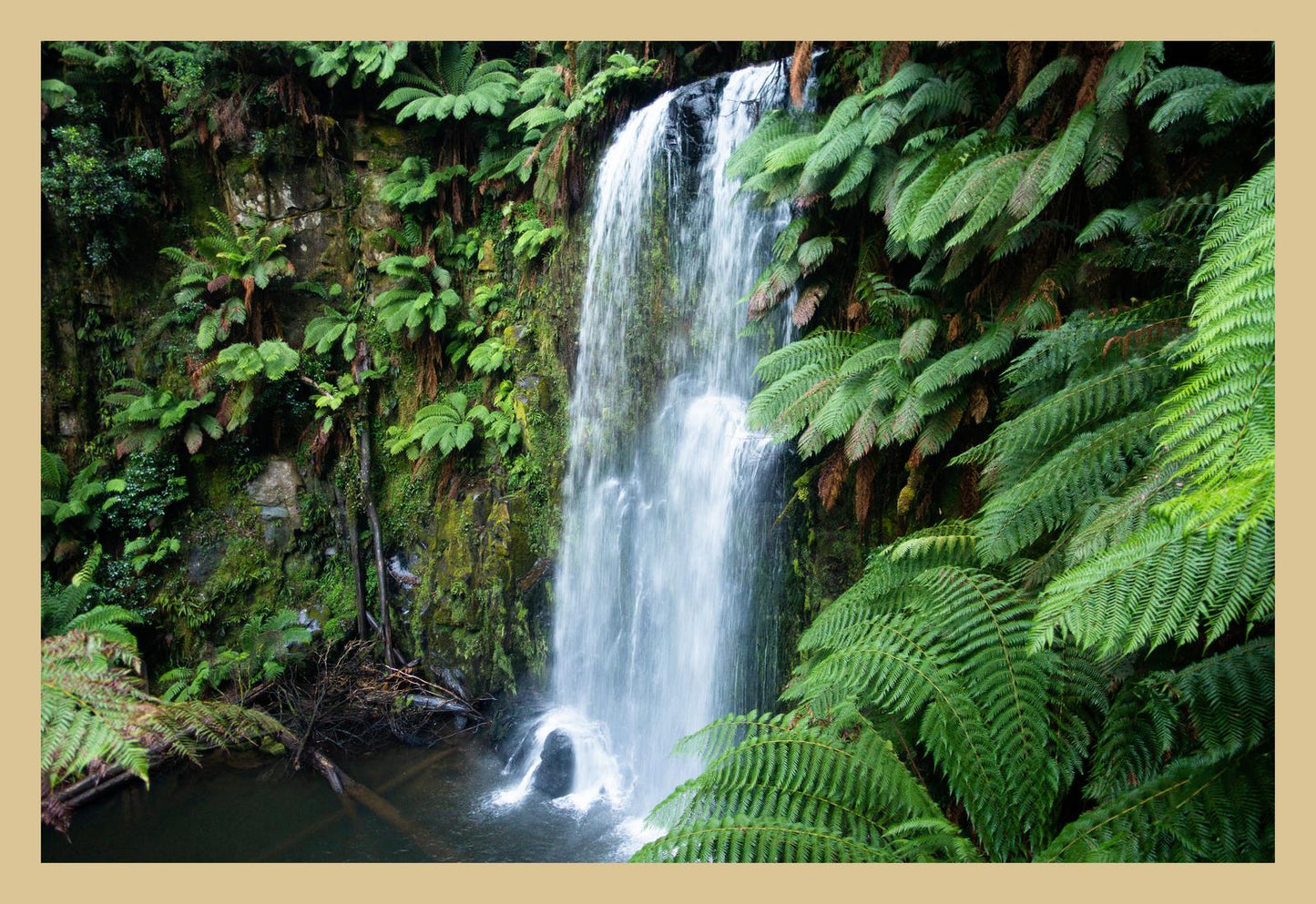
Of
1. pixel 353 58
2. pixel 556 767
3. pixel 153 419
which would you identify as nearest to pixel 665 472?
pixel 556 767

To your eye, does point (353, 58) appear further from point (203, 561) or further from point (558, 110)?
point (203, 561)

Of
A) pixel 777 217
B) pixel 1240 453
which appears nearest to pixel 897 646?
pixel 1240 453

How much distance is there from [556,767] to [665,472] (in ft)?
7.66

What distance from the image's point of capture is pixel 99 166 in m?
6.70

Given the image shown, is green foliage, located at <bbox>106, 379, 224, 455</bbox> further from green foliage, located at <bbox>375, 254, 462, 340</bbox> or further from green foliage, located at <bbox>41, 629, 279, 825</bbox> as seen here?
green foliage, located at <bbox>41, 629, 279, 825</bbox>

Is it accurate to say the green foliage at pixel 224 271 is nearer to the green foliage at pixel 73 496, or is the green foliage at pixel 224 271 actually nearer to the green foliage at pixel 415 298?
the green foliage at pixel 415 298

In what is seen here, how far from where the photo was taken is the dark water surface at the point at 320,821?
14.9 ft

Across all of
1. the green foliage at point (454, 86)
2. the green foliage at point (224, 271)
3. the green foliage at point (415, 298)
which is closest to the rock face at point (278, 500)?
the green foliage at point (224, 271)

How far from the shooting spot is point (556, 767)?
5434mm

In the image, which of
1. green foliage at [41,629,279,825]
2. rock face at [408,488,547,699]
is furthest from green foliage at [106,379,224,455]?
green foliage at [41,629,279,825]

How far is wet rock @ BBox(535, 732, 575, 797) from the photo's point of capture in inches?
209

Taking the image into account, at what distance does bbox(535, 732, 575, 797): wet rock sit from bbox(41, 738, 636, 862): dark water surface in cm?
15

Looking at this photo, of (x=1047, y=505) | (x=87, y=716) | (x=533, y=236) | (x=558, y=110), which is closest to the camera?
(x=87, y=716)

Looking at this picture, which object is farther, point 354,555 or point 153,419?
point 354,555
